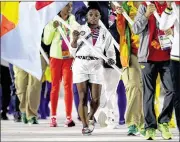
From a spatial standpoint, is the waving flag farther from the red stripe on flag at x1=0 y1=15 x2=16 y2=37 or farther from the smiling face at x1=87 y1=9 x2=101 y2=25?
the smiling face at x1=87 y1=9 x2=101 y2=25

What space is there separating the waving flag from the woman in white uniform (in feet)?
2.31

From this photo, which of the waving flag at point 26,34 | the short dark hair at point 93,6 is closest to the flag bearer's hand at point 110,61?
the short dark hair at point 93,6

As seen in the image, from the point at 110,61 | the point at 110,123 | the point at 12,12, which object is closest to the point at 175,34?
the point at 110,61

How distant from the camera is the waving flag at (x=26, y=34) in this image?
1336cm

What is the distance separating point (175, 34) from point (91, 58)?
3.06ft

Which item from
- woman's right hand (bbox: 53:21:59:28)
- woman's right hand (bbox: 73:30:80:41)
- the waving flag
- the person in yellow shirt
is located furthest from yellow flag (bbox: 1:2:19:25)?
woman's right hand (bbox: 73:30:80:41)

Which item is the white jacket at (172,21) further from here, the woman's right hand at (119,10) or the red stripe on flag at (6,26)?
the red stripe on flag at (6,26)

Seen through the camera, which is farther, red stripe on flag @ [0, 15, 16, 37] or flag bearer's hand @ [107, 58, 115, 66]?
red stripe on flag @ [0, 15, 16, 37]

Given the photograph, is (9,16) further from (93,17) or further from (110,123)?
(93,17)

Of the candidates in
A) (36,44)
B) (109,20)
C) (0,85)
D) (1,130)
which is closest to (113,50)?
(109,20)

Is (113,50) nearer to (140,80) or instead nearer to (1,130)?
(140,80)

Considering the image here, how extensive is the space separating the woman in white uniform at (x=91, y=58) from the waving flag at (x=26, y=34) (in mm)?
705

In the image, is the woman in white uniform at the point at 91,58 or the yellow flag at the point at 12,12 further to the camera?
the yellow flag at the point at 12,12

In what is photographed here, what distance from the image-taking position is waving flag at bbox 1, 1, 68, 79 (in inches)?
526
